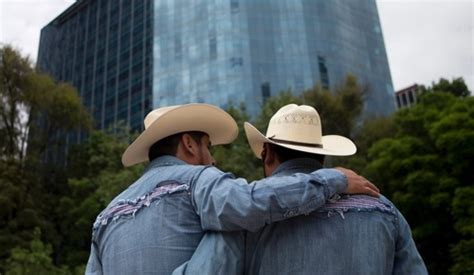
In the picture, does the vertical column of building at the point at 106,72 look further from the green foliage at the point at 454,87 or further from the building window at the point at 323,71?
the green foliage at the point at 454,87

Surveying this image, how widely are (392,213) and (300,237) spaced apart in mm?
403

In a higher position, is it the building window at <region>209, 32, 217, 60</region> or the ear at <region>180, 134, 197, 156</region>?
the building window at <region>209, 32, 217, 60</region>

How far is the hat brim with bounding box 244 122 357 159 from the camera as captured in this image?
2172 millimetres

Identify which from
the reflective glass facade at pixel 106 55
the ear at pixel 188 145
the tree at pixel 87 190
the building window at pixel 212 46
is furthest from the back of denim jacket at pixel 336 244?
the building window at pixel 212 46

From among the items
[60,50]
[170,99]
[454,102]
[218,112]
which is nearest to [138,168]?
[454,102]

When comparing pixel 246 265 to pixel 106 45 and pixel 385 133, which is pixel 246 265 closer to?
pixel 385 133

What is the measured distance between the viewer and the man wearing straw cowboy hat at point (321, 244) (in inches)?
73.4

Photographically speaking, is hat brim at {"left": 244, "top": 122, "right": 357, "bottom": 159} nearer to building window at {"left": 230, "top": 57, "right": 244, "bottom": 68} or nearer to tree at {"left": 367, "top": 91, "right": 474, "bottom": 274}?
tree at {"left": 367, "top": 91, "right": 474, "bottom": 274}

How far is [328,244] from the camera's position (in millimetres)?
1949

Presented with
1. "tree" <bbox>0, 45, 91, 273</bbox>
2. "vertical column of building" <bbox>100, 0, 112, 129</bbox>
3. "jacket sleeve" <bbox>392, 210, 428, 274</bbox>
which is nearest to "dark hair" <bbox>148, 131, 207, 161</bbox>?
"jacket sleeve" <bbox>392, 210, 428, 274</bbox>

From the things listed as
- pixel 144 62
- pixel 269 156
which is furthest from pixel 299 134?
pixel 144 62

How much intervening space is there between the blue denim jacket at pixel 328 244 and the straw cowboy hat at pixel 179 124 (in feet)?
1.75

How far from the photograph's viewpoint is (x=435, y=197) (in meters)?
14.7

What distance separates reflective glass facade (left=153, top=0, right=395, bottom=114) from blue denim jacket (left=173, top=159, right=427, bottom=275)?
3405 centimetres
